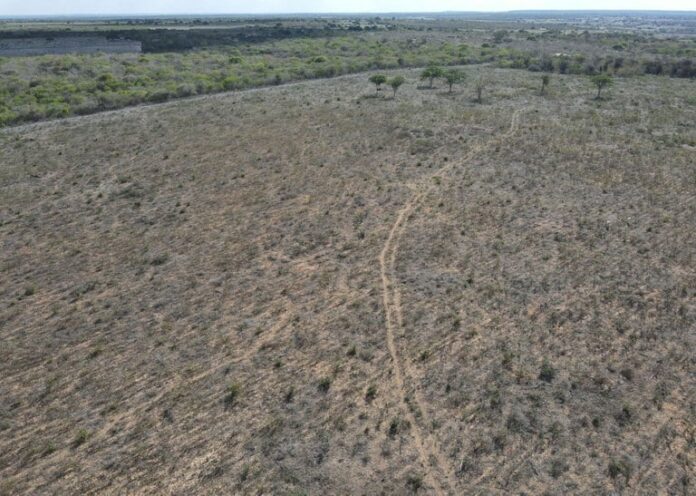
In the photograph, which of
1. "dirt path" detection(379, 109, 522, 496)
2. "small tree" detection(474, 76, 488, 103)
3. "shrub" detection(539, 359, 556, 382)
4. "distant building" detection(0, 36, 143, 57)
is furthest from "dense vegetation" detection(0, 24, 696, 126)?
"shrub" detection(539, 359, 556, 382)

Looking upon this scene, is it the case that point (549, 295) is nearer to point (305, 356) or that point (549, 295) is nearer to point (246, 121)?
point (305, 356)

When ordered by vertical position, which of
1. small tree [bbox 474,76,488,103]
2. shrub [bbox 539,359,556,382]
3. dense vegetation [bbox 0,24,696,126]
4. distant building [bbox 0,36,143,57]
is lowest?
shrub [bbox 539,359,556,382]

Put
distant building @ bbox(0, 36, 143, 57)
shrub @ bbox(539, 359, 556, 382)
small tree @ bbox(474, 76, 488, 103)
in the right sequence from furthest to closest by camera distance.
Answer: distant building @ bbox(0, 36, 143, 57) < small tree @ bbox(474, 76, 488, 103) < shrub @ bbox(539, 359, 556, 382)

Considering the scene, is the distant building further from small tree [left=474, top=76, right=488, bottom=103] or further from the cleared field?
the cleared field

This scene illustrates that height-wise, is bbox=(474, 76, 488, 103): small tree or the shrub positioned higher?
bbox=(474, 76, 488, 103): small tree

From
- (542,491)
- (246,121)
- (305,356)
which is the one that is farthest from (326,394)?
(246,121)

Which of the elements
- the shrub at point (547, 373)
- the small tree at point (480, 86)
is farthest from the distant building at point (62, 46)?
the shrub at point (547, 373)

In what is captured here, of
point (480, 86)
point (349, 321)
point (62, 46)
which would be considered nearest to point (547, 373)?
point (349, 321)
